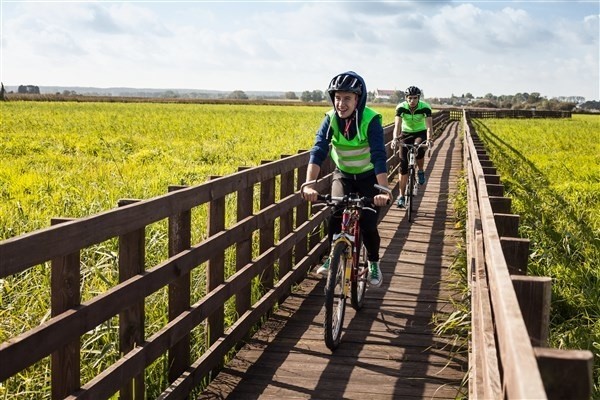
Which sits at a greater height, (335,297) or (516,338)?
(516,338)

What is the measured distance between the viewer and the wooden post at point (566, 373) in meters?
1.56

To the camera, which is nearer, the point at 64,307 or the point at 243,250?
the point at 64,307

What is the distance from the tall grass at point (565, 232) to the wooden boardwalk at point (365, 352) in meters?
0.93

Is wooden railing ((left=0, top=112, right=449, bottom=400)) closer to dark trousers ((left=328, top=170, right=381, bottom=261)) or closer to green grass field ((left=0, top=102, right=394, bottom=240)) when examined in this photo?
dark trousers ((left=328, top=170, right=381, bottom=261))

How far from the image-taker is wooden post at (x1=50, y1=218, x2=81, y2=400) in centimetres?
310

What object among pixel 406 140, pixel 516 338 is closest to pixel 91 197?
pixel 406 140

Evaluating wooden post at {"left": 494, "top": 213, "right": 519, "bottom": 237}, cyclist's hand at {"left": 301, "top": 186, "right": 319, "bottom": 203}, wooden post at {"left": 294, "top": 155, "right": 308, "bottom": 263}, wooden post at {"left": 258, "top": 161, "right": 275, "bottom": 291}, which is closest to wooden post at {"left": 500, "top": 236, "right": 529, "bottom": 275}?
wooden post at {"left": 494, "top": 213, "right": 519, "bottom": 237}

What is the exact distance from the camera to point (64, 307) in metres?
3.13

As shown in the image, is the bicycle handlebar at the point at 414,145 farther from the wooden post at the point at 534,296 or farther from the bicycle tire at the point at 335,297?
the wooden post at the point at 534,296

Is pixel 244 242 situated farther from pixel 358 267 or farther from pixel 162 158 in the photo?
pixel 162 158

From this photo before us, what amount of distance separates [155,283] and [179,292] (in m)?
0.54

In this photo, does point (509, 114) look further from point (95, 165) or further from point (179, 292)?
point (179, 292)

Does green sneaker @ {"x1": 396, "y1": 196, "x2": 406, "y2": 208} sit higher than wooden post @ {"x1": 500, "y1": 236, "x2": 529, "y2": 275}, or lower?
lower

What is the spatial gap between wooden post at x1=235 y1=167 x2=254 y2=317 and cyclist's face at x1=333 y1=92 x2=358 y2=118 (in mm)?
929
